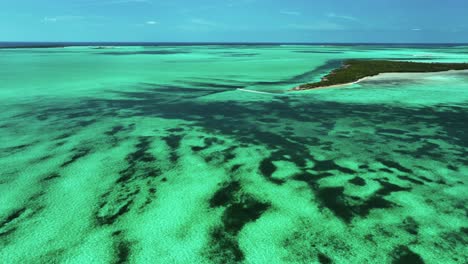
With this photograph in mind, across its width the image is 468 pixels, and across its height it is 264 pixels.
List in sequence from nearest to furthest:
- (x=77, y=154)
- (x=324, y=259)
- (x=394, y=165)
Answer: (x=324, y=259)
(x=394, y=165)
(x=77, y=154)

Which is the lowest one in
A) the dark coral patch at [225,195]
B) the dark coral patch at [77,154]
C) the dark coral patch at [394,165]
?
the dark coral patch at [225,195]

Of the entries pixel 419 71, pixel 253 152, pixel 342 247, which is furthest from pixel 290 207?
pixel 419 71

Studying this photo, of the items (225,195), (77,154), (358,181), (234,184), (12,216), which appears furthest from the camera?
(77,154)

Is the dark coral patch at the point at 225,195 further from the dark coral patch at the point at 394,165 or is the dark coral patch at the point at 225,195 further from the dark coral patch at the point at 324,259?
the dark coral patch at the point at 394,165

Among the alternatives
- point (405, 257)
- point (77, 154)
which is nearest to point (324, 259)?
point (405, 257)

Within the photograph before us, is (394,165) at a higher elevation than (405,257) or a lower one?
higher

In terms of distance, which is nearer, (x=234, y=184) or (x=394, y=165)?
(x=234, y=184)

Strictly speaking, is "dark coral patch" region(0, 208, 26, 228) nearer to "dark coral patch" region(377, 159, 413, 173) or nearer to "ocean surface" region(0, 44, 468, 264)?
"ocean surface" region(0, 44, 468, 264)

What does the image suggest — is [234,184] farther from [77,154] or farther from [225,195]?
[77,154]

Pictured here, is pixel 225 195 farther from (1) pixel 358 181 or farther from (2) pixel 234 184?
(1) pixel 358 181

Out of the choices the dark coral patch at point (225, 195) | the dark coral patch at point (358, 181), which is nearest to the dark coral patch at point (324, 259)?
the dark coral patch at point (225, 195)
